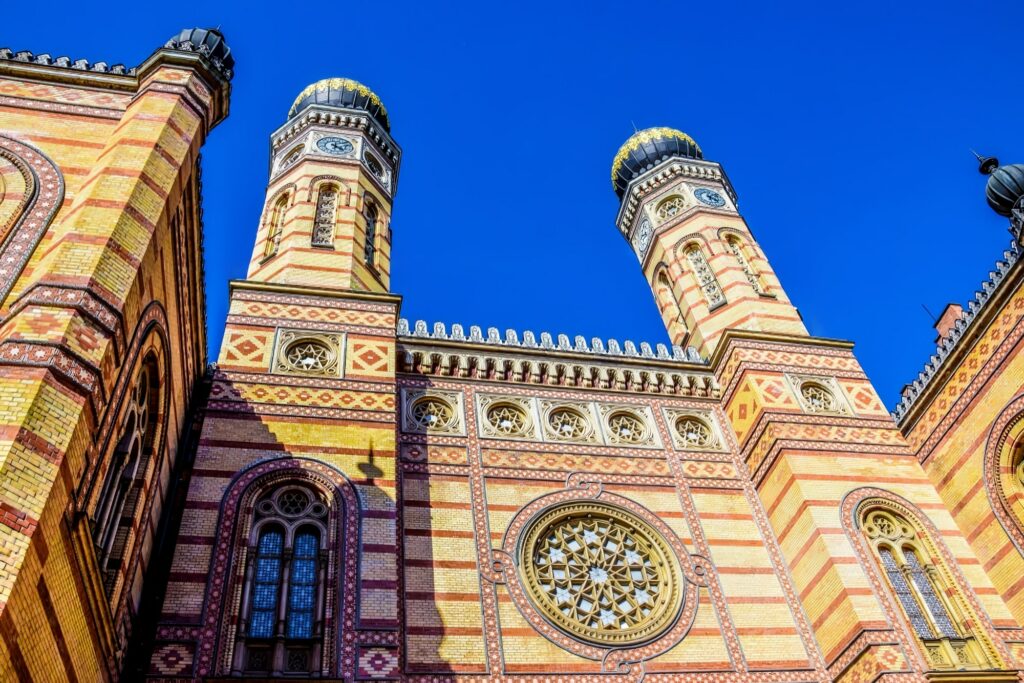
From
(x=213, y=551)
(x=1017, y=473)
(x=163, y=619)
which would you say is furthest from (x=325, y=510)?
(x=1017, y=473)

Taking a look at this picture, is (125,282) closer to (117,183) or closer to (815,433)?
(117,183)

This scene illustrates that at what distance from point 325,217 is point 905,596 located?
10.0 m

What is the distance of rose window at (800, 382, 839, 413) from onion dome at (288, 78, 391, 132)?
9.74 metres

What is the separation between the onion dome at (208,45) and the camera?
8.79 meters

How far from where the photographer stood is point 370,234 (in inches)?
537

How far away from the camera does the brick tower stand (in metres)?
7.43

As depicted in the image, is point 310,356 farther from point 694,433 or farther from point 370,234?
point 694,433

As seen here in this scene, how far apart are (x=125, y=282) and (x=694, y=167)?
12.9m

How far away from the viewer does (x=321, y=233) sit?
1294cm

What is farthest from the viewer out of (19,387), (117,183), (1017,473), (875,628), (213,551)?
(1017,473)

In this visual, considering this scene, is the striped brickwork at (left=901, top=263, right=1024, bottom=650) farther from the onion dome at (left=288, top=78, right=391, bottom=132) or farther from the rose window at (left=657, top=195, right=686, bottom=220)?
the onion dome at (left=288, top=78, right=391, bottom=132)

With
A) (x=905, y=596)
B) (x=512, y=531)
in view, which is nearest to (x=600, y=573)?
(x=512, y=531)

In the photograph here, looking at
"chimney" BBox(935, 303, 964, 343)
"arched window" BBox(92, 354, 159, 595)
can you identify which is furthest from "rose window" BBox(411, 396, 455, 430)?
"chimney" BBox(935, 303, 964, 343)

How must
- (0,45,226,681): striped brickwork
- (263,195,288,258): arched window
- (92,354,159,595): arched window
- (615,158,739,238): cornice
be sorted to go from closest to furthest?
(0,45,226,681): striped brickwork → (92,354,159,595): arched window → (263,195,288,258): arched window → (615,158,739,238): cornice
